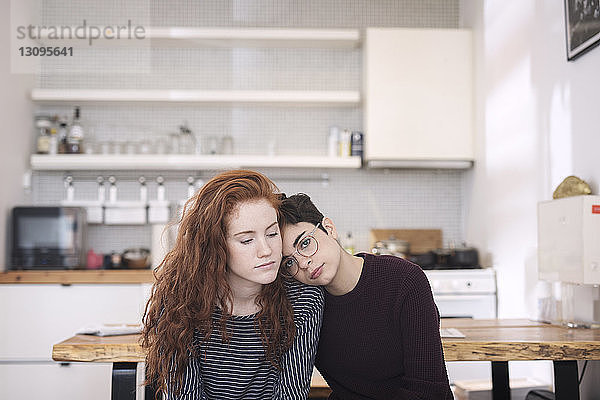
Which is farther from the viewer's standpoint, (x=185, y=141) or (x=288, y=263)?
(x=185, y=141)

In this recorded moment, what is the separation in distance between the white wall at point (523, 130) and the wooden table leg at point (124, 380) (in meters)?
Answer: 1.71

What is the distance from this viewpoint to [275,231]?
1.58 meters

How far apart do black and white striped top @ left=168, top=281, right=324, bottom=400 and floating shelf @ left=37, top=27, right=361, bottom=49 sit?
110 inches

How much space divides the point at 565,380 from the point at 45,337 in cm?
278

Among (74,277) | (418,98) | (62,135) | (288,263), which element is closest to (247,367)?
(288,263)

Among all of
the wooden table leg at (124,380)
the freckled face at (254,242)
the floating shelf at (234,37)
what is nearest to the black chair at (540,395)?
the freckled face at (254,242)

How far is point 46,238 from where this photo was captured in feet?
12.7

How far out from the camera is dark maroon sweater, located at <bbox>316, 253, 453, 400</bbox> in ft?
5.37

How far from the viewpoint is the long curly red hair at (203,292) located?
5.13 feet

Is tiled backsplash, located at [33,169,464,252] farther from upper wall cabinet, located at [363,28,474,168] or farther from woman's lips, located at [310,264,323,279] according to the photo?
woman's lips, located at [310,264,323,279]

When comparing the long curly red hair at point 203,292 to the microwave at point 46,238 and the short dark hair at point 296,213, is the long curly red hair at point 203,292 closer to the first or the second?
the short dark hair at point 296,213

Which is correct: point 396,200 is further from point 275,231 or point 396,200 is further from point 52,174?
point 275,231

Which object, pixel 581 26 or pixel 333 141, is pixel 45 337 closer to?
pixel 333 141

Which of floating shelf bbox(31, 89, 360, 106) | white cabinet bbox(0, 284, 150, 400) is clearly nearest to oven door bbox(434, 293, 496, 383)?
floating shelf bbox(31, 89, 360, 106)
